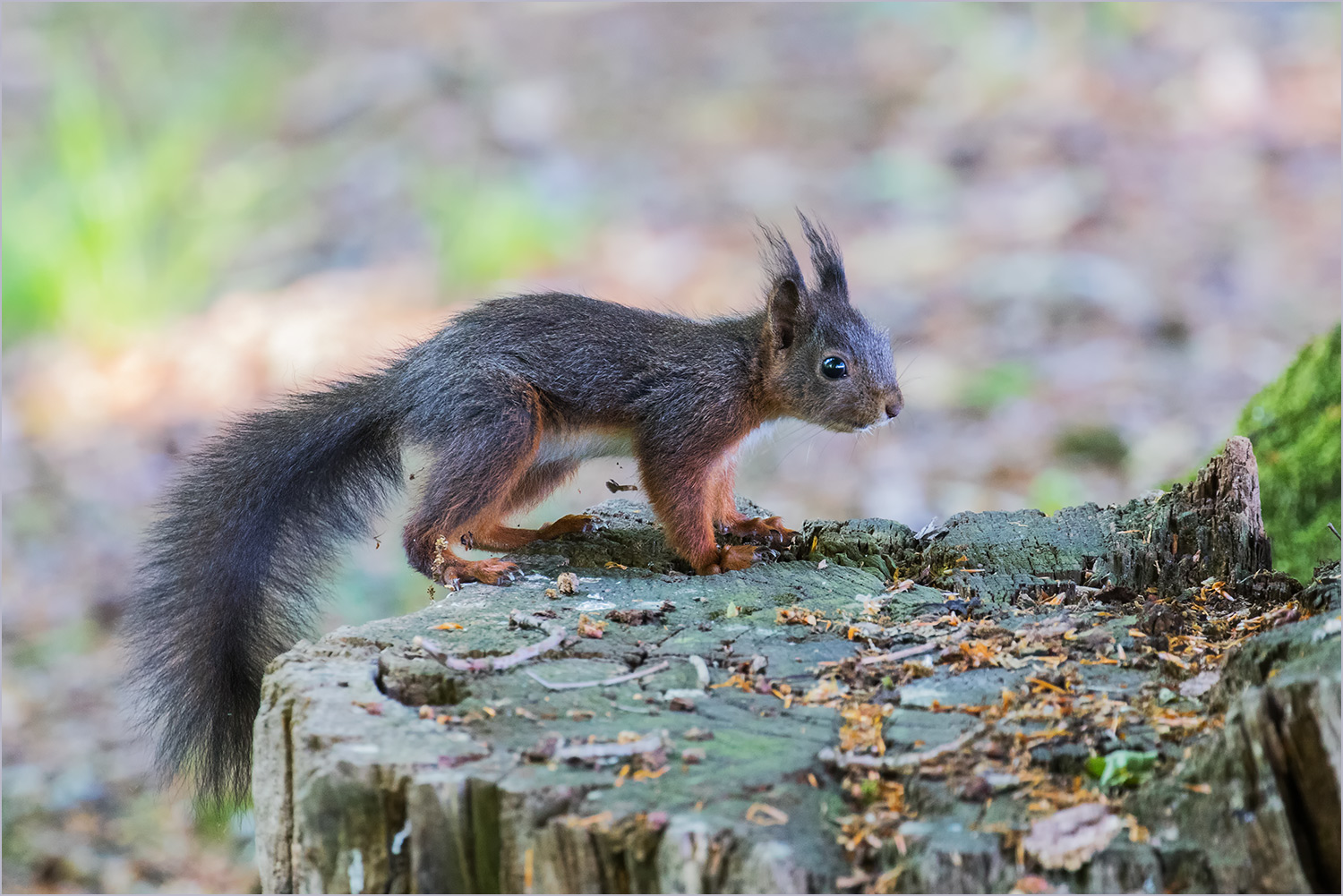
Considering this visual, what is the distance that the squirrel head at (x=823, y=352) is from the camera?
352 centimetres

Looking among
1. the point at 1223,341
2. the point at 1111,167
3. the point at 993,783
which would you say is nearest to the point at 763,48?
the point at 1111,167

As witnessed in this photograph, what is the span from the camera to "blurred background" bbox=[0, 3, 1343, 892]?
5.20m

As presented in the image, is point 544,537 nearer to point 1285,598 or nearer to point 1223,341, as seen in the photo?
point 1285,598

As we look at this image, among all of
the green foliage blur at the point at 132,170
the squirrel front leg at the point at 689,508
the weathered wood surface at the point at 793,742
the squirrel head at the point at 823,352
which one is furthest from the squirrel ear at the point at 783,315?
the green foliage blur at the point at 132,170

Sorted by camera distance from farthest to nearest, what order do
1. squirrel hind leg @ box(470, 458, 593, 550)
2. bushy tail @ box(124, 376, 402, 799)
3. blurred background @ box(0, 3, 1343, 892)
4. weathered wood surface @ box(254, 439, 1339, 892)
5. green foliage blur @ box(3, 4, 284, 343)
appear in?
1. green foliage blur @ box(3, 4, 284, 343)
2. blurred background @ box(0, 3, 1343, 892)
3. squirrel hind leg @ box(470, 458, 593, 550)
4. bushy tail @ box(124, 376, 402, 799)
5. weathered wood surface @ box(254, 439, 1339, 892)

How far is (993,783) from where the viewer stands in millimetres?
1791

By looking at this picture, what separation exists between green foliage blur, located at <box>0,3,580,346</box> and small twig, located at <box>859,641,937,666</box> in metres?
4.43

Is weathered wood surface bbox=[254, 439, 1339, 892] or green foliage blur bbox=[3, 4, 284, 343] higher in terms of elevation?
green foliage blur bbox=[3, 4, 284, 343]

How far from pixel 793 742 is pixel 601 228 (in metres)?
5.23

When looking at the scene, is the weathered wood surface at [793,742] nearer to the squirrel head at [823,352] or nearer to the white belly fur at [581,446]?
the white belly fur at [581,446]

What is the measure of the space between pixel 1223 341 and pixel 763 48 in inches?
162

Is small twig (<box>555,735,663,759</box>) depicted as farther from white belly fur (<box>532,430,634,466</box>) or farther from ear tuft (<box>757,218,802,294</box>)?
ear tuft (<box>757,218,802,294</box>)

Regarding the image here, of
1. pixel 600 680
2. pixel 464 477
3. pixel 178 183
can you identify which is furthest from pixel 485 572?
pixel 178 183

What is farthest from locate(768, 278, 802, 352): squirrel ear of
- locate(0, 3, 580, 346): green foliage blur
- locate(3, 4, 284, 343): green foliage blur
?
locate(3, 4, 284, 343): green foliage blur
